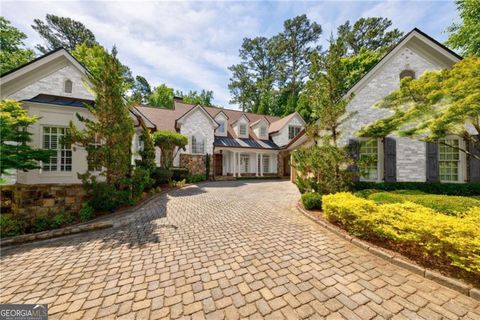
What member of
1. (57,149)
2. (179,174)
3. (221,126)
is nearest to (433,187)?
(179,174)

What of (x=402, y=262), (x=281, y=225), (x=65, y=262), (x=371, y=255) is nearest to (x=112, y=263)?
(x=65, y=262)

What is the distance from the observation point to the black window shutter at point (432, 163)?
8.84 meters

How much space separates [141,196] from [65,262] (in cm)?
538

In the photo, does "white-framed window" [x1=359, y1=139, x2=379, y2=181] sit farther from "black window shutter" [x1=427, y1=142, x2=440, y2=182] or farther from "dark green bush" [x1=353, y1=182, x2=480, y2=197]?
"black window shutter" [x1=427, y1=142, x2=440, y2=182]

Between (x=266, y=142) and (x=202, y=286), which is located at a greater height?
(x=266, y=142)

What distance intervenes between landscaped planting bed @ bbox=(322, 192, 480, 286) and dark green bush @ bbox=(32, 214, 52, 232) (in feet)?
30.3

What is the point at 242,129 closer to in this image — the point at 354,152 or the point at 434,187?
the point at 354,152

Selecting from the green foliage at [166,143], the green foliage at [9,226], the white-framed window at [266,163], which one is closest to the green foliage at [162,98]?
the green foliage at [166,143]

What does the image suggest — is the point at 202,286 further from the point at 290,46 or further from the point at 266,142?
the point at 290,46

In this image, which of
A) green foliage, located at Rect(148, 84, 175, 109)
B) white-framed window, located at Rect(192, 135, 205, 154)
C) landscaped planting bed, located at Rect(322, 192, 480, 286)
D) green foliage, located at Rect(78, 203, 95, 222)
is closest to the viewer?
landscaped planting bed, located at Rect(322, 192, 480, 286)

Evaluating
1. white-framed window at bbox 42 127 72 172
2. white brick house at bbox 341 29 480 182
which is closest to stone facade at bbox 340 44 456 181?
white brick house at bbox 341 29 480 182

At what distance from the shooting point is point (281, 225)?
567cm

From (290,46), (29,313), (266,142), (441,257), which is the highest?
(290,46)

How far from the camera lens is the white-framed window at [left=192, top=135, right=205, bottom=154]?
1722 cm
